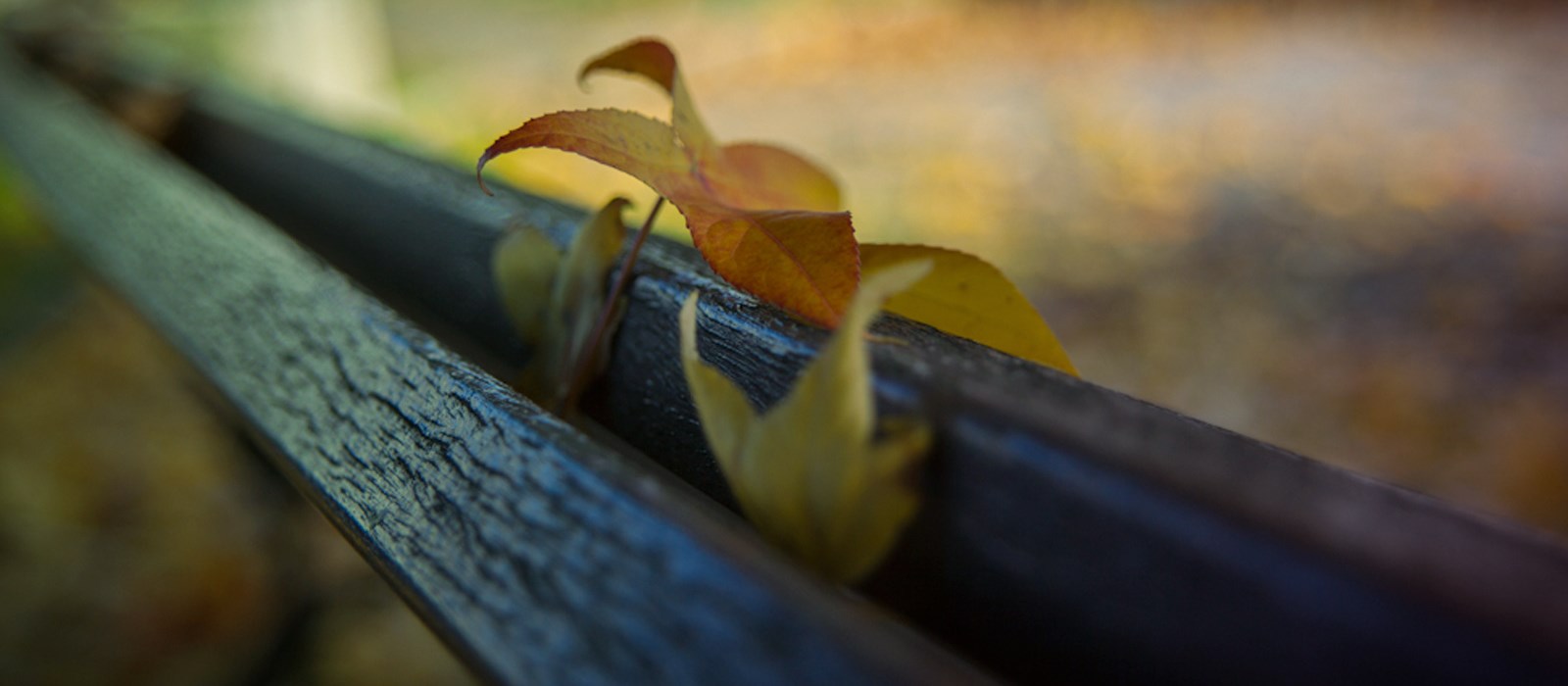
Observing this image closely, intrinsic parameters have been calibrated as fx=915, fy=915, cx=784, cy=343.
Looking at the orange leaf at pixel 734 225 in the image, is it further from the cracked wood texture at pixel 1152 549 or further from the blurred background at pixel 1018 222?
the blurred background at pixel 1018 222

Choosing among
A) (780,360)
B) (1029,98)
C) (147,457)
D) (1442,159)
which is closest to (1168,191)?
(1442,159)

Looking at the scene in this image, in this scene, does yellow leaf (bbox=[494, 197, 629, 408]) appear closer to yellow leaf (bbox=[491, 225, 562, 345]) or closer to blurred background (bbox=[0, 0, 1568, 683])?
yellow leaf (bbox=[491, 225, 562, 345])

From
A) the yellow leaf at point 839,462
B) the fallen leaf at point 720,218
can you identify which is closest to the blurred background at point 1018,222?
the fallen leaf at point 720,218

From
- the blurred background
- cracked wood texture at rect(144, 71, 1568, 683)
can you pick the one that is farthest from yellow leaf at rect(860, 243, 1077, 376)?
the blurred background

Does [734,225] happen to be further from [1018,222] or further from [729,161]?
[1018,222]

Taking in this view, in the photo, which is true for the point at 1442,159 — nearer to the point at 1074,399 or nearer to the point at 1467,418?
the point at 1467,418

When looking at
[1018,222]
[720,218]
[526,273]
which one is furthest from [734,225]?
[1018,222]
